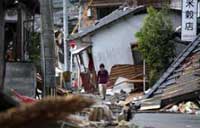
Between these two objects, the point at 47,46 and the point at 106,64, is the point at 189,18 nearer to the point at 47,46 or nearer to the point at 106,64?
the point at 106,64

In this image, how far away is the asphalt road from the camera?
15389 millimetres

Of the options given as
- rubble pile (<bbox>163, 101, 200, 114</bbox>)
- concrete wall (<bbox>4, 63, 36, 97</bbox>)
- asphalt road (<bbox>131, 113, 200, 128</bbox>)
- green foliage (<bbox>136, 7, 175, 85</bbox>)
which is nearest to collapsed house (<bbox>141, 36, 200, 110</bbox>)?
rubble pile (<bbox>163, 101, 200, 114</bbox>)

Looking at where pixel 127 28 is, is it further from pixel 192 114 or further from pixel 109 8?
pixel 192 114

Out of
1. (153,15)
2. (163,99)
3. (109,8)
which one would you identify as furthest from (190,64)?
(109,8)

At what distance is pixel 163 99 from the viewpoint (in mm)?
20609

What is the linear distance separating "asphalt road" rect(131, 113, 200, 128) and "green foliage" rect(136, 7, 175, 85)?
11079 mm

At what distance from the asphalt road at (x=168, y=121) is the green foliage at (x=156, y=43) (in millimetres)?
11079

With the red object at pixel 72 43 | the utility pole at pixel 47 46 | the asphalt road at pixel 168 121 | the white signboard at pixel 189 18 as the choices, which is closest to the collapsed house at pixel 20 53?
the utility pole at pixel 47 46

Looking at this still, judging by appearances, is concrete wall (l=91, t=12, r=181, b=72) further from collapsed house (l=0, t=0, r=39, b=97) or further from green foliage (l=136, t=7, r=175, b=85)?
collapsed house (l=0, t=0, r=39, b=97)

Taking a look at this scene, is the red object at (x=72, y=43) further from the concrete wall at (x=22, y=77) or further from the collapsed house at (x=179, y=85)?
the concrete wall at (x=22, y=77)

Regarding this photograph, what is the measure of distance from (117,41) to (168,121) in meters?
19.4

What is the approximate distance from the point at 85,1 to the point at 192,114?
86.4 ft

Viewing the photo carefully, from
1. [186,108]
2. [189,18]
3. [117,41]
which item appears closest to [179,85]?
A: [186,108]

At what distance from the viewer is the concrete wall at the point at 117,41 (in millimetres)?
35438
